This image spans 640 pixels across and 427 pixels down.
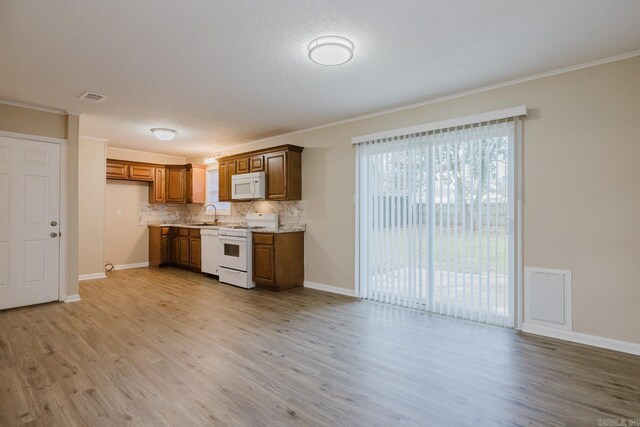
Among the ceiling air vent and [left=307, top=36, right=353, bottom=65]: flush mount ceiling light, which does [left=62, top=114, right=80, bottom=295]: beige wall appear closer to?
the ceiling air vent

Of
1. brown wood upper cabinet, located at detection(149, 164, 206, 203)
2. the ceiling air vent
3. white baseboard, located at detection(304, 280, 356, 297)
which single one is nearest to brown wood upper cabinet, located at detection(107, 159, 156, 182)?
brown wood upper cabinet, located at detection(149, 164, 206, 203)

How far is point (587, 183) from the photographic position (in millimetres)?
2904

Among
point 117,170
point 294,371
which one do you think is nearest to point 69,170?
point 117,170

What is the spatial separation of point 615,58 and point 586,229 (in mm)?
1463

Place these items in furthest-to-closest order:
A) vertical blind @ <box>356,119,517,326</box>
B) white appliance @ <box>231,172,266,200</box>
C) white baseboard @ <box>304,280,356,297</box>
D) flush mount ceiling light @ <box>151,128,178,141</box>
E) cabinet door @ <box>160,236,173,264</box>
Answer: cabinet door @ <box>160,236,173,264</box> → white appliance @ <box>231,172,266,200</box> → flush mount ceiling light @ <box>151,128,178,141</box> → white baseboard @ <box>304,280,356,297</box> → vertical blind @ <box>356,119,517,326</box>

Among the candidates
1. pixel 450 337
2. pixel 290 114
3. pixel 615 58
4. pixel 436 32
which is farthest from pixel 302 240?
pixel 615 58

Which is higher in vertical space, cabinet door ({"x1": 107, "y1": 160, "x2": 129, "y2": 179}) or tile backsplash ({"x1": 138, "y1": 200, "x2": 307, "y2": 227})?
cabinet door ({"x1": 107, "y1": 160, "x2": 129, "y2": 179})

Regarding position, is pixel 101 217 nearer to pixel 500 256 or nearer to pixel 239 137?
pixel 239 137

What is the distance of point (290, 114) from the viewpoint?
441 cm

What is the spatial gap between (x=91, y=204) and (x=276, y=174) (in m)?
3.35

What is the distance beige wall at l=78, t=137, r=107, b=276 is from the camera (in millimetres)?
5574

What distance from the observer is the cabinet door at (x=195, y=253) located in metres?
6.21

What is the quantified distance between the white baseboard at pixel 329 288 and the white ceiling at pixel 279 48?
2494 millimetres

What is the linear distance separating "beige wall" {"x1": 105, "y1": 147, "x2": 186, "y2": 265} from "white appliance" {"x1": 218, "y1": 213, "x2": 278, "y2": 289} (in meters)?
2.65
